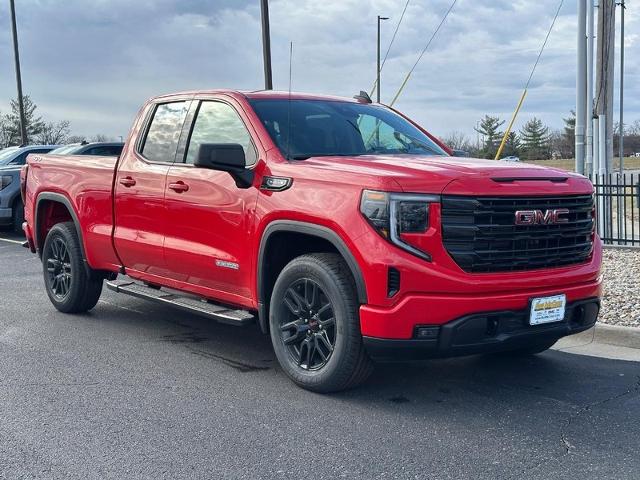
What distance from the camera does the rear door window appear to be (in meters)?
6.53

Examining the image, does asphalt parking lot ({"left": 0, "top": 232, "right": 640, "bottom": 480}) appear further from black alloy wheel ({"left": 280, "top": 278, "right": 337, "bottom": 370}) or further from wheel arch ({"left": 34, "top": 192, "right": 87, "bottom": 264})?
wheel arch ({"left": 34, "top": 192, "right": 87, "bottom": 264})

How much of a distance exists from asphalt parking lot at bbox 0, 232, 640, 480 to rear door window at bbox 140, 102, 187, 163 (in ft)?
5.06

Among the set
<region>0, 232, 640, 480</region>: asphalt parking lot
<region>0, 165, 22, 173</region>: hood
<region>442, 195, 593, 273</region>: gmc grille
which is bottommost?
<region>0, 232, 640, 480</region>: asphalt parking lot

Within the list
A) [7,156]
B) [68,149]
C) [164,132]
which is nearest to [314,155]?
[164,132]

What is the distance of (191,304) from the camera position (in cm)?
609

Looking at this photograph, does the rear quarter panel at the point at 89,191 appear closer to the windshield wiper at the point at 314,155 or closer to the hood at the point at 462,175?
the windshield wiper at the point at 314,155

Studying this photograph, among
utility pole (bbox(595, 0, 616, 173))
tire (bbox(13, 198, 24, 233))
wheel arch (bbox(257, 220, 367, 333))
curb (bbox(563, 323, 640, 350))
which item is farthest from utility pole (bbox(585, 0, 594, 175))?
tire (bbox(13, 198, 24, 233))

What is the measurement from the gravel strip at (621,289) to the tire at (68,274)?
15.1 feet

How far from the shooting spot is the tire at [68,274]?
7531mm

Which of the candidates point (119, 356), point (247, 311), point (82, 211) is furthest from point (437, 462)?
point (82, 211)

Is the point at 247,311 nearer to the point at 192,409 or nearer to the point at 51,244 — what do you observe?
the point at 192,409

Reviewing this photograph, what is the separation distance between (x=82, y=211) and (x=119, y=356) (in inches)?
65.9

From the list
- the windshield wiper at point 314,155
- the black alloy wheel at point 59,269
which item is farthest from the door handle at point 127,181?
the windshield wiper at point 314,155

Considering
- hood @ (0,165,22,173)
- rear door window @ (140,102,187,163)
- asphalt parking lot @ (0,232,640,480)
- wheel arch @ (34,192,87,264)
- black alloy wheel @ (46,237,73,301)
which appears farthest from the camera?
hood @ (0,165,22,173)
